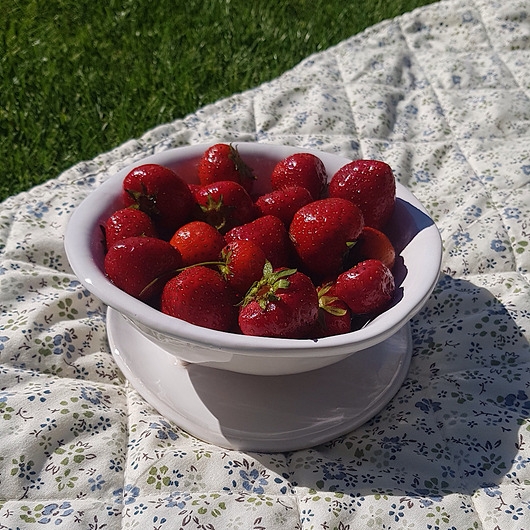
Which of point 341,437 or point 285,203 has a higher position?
point 285,203

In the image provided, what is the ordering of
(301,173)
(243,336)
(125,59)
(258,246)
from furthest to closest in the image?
1. (125,59)
2. (301,173)
3. (258,246)
4. (243,336)

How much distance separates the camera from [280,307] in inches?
25.3

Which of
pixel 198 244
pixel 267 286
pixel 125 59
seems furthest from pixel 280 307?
pixel 125 59

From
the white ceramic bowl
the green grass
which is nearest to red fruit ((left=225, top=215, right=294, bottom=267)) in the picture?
the white ceramic bowl

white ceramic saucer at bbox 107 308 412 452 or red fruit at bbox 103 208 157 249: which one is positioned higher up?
red fruit at bbox 103 208 157 249

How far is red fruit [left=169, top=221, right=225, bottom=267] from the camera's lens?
2.40 feet

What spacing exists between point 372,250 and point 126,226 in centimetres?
27

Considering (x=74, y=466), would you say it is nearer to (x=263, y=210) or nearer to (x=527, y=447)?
(x=263, y=210)

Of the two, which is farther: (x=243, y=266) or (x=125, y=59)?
(x=125, y=59)

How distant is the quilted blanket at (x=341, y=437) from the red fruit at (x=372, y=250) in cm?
16

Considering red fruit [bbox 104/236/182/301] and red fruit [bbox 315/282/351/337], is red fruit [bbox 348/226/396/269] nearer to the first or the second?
red fruit [bbox 315/282/351/337]

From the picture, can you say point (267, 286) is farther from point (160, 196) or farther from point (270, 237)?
point (160, 196)

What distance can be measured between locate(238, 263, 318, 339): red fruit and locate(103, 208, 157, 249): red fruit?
0.15 meters

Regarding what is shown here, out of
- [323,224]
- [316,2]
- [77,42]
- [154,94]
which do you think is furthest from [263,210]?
[316,2]
